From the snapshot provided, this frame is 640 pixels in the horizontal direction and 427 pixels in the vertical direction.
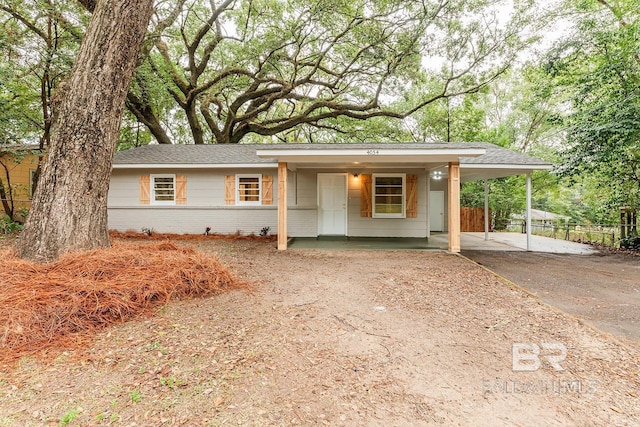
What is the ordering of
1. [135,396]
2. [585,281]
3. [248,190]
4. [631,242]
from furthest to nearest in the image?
[248,190], [631,242], [585,281], [135,396]

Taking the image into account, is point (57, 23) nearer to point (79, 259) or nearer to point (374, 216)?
point (79, 259)

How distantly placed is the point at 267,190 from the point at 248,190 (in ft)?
2.22

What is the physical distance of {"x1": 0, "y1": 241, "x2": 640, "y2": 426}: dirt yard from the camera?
1872mm

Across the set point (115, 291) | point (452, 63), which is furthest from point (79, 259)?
point (452, 63)

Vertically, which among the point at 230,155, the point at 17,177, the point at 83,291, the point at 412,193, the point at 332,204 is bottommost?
the point at 83,291

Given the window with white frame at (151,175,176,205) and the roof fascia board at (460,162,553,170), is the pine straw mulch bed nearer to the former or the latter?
the window with white frame at (151,175,176,205)

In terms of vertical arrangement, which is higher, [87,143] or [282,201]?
[87,143]

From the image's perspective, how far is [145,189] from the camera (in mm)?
10078

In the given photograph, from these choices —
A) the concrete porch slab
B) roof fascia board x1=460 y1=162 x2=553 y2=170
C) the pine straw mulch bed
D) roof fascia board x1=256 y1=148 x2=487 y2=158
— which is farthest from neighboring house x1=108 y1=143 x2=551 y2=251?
the pine straw mulch bed

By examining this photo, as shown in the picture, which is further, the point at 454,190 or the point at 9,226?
the point at 9,226

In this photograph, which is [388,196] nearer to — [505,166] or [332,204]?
[332,204]

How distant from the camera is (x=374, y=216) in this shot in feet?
31.6
